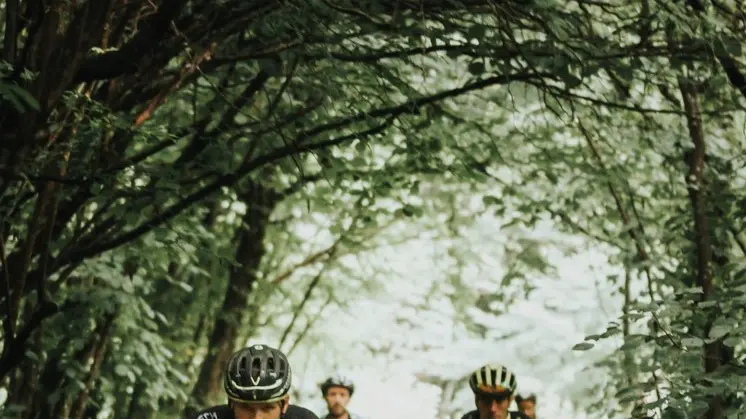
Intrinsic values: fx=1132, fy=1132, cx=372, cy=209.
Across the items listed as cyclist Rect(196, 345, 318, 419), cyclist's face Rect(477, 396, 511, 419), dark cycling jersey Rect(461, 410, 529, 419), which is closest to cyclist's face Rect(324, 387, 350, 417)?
dark cycling jersey Rect(461, 410, 529, 419)

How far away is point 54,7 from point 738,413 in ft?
12.4

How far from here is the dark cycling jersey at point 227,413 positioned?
→ 516 centimetres

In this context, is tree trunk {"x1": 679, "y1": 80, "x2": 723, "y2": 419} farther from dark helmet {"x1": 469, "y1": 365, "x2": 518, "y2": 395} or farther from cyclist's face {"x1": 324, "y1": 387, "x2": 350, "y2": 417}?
cyclist's face {"x1": 324, "y1": 387, "x2": 350, "y2": 417}

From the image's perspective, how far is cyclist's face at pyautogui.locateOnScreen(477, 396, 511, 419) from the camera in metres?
7.14

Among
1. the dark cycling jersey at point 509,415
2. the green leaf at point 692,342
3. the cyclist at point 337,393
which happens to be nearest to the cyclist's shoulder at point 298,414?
the green leaf at point 692,342

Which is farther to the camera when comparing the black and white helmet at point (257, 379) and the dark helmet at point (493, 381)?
the dark helmet at point (493, 381)

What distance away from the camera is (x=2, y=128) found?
5477 mm

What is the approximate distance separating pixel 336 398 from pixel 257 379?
18.8 ft

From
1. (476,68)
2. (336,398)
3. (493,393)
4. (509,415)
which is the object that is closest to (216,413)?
(476,68)

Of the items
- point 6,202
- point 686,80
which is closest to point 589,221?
point 686,80

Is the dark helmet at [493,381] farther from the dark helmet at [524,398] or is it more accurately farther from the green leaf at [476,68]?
Result: the dark helmet at [524,398]

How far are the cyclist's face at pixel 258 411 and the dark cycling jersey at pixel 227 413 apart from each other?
10.6 inches

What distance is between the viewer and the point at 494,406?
7.14 meters

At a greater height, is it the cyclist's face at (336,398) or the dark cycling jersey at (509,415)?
the cyclist's face at (336,398)
